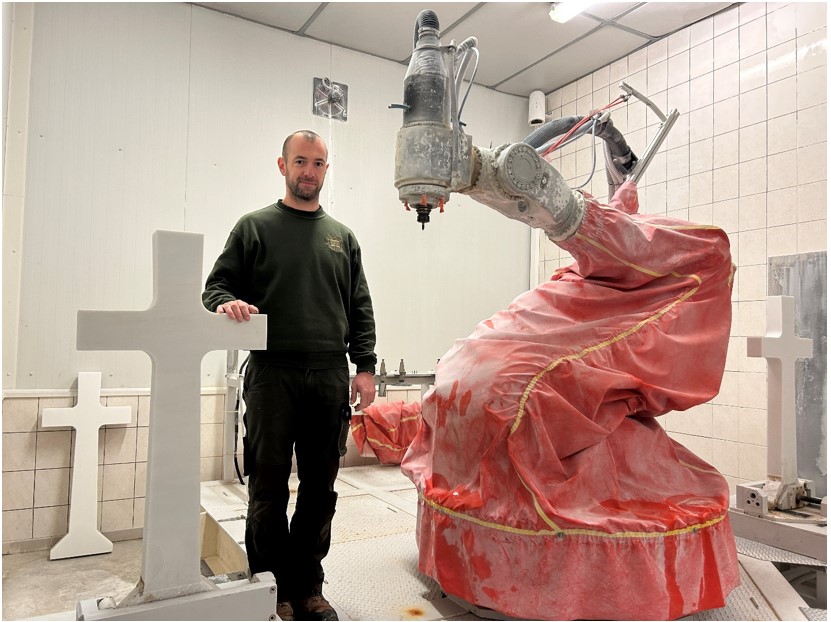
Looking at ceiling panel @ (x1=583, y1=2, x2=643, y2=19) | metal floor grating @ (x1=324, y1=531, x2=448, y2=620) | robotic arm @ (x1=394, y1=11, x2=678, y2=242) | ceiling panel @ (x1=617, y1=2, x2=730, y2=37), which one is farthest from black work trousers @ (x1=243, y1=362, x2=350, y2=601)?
ceiling panel @ (x1=617, y1=2, x2=730, y2=37)

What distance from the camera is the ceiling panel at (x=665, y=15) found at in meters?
3.47

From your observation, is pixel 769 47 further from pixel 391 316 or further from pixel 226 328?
pixel 226 328

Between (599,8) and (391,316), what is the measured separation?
221cm

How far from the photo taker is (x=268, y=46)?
12.2 feet

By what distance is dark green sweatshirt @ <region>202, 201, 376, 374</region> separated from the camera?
168 cm

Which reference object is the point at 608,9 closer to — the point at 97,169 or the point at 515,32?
the point at 515,32

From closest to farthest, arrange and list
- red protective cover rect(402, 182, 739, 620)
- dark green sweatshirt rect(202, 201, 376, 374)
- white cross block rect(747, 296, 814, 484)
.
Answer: red protective cover rect(402, 182, 739, 620) → dark green sweatshirt rect(202, 201, 376, 374) → white cross block rect(747, 296, 814, 484)

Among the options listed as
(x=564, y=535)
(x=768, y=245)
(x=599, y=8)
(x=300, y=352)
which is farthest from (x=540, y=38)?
(x=564, y=535)

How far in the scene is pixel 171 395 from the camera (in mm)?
1153

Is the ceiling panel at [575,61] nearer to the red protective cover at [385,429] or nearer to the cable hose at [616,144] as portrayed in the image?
the cable hose at [616,144]

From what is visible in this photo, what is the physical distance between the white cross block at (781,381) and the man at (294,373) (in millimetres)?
1580

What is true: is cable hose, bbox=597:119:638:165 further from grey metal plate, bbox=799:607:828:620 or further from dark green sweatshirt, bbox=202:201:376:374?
grey metal plate, bbox=799:607:828:620

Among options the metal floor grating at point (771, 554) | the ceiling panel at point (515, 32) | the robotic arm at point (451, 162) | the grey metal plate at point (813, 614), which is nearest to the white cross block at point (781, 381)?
the metal floor grating at point (771, 554)

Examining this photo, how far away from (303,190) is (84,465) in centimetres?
209
